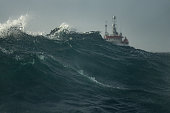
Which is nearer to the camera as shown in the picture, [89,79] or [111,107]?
[111,107]

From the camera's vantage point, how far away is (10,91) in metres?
13.2

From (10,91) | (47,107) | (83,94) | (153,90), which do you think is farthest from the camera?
(153,90)

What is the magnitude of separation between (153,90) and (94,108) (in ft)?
22.7

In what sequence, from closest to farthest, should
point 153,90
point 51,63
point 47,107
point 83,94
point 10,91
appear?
point 47,107 → point 10,91 → point 83,94 → point 153,90 → point 51,63

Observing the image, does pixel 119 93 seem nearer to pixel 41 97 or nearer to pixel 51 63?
pixel 41 97

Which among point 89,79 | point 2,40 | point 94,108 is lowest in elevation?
point 94,108

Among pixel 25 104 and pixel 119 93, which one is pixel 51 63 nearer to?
pixel 119 93

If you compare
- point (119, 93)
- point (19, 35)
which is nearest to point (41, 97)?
point (119, 93)

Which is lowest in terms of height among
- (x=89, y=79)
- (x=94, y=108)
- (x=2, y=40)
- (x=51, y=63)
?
(x=94, y=108)

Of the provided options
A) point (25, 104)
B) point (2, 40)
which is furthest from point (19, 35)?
point (25, 104)

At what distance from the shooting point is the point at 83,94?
14.1 meters

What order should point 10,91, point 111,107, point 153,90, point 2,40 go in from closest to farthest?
point 111,107, point 10,91, point 153,90, point 2,40

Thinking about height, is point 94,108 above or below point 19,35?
below

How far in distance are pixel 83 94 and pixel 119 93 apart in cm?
247
